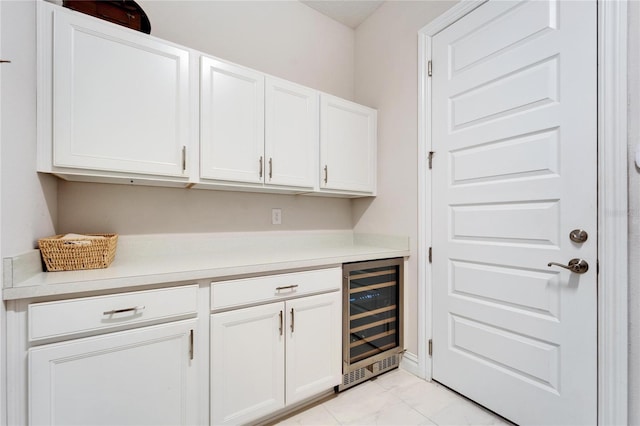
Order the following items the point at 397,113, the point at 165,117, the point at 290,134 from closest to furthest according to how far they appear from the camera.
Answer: the point at 165,117, the point at 290,134, the point at 397,113

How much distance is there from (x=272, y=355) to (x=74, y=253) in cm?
105

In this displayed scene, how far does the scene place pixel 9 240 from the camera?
1.03 m

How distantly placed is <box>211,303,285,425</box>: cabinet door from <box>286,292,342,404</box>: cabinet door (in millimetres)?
67

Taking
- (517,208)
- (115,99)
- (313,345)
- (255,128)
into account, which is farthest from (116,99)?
(517,208)

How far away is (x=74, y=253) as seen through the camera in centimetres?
126

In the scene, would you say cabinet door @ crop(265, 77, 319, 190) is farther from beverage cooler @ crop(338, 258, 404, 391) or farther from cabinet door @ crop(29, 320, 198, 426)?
cabinet door @ crop(29, 320, 198, 426)

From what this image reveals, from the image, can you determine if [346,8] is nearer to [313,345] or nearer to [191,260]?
[191,260]

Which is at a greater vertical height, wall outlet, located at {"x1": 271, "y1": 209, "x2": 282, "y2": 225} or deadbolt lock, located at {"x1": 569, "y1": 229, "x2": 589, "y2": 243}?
wall outlet, located at {"x1": 271, "y1": 209, "x2": 282, "y2": 225}

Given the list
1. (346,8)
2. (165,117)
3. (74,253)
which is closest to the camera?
(74,253)

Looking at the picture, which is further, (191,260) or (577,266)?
(191,260)

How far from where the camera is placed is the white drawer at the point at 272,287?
138 centimetres

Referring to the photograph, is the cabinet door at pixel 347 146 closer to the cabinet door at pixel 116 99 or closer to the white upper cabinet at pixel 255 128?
the white upper cabinet at pixel 255 128

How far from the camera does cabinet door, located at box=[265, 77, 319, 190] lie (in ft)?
6.05

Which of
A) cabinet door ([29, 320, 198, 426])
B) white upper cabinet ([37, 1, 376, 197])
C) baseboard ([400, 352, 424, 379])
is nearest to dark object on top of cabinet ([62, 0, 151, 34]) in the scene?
white upper cabinet ([37, 1, 376, 197])
